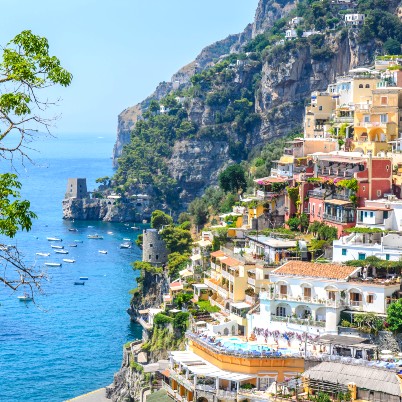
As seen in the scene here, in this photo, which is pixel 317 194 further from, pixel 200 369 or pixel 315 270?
pixel 200 369

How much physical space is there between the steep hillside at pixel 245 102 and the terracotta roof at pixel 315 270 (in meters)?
70.7

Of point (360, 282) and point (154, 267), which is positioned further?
point (154, 267)

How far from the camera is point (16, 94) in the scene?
14422mm

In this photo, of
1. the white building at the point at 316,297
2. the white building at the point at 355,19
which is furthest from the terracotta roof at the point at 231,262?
the white building at the point at 355,19

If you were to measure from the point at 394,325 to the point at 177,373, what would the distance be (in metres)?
9.00

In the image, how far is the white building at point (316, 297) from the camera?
39656 mm

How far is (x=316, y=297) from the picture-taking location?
40.3 meters

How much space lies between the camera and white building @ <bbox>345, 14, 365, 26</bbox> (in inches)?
4457

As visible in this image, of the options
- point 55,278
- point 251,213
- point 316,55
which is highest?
point 316,55

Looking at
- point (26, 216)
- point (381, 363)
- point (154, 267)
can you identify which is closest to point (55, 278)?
point (154, 267)

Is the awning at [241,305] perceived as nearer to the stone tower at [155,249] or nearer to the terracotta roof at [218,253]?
the terracotta roof at [218,253]

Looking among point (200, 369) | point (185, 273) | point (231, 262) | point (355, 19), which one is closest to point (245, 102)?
point (355, 19)

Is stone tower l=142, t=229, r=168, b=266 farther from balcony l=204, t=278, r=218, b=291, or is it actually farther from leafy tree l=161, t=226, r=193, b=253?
balcony l=204, t=278, r=218, b=291

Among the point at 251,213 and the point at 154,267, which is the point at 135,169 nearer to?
the point at 154,267
